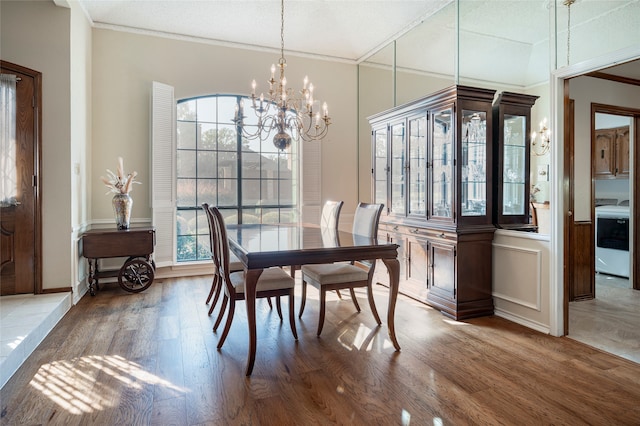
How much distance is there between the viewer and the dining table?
2475 mm

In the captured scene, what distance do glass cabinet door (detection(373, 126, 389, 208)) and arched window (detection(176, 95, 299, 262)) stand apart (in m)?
1.42

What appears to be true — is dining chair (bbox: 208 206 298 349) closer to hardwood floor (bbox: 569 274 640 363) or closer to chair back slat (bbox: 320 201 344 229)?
chair back slat (bbox: 320 201 344 229)

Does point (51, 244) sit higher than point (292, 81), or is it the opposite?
point (292, 81)

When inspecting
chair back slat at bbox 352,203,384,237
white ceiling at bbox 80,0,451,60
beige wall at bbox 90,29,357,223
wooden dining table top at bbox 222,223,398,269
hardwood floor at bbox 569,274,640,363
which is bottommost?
hardwood floor at bbox 569,274,640,363

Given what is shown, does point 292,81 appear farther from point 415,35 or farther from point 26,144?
point 26,144

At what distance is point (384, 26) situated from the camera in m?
4.96

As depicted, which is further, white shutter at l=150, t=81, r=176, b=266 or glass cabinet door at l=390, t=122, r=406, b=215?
white shutter at l=150, t=81, r=176, b=266

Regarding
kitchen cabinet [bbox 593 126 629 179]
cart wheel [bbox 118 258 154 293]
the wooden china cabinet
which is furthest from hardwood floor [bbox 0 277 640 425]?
kitchen cabinet [bbox 593 126 629 179]

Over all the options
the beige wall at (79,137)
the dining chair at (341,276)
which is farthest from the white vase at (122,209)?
the dining chair at (341,276)

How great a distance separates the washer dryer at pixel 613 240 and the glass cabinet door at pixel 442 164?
9.39 feet

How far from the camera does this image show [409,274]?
425cm

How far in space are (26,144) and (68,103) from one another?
56cm

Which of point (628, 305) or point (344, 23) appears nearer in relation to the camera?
point (628, 305)

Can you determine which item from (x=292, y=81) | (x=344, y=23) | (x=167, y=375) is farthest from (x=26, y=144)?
(x=344, y=23)
